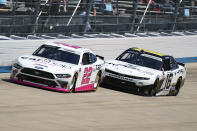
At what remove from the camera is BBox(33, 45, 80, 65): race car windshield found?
1488cm

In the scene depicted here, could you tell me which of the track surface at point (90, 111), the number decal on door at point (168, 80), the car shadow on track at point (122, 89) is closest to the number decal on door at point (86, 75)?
the track surface at point (90, 111)

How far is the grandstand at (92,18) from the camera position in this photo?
64.7 feet

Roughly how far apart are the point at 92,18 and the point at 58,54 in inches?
327

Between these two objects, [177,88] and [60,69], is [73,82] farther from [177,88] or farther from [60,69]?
[177,88]

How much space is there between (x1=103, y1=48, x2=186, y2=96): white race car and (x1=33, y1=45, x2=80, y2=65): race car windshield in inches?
52.4

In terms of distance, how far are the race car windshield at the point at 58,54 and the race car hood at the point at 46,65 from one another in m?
0.28

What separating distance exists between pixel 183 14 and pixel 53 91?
1525 cm

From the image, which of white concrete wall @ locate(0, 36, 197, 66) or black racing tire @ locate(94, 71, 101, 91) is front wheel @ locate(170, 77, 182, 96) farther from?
white concrete wall @ locate(0, 36, 197, 66)

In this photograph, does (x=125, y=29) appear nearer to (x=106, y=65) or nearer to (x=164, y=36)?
(x=164, y=36)

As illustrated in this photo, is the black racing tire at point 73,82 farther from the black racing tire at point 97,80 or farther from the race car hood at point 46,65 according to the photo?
the black racing tire at point 97,80

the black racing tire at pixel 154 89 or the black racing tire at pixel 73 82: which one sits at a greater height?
the black racing tire at pixel 73 82

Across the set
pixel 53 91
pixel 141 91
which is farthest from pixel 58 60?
pixel 141 91

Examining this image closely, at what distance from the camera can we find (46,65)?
1409 cm

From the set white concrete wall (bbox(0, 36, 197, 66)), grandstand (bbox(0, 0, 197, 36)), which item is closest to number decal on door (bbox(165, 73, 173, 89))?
white concrete wall (bbox(0, 36, 197, 66))
